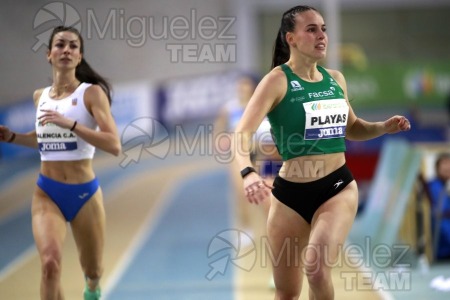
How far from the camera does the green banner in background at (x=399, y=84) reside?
73.9 ft

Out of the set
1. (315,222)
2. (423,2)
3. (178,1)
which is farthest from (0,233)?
(423,2)

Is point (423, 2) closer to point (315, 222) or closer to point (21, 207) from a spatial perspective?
point (21, 207)

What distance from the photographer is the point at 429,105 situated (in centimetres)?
2516

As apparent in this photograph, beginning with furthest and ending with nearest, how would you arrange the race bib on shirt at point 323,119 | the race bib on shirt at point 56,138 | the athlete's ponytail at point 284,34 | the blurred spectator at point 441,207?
the blurred spectator at point 441,207 < the race bib on shirt at point 56,138 < the athlete's ponytail at point 284,34 < the race bib on shirt at point 323,119

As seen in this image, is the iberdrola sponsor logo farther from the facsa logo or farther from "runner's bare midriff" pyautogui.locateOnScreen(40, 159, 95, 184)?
"runner's bare midriff" pyautogui.locateOnScreen(40, 159, 95, 184)

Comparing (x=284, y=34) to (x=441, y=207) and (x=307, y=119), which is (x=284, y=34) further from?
(x=441, y=207)

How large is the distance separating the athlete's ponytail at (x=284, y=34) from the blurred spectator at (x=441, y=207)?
4408 millimetres

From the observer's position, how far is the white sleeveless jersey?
5.74m

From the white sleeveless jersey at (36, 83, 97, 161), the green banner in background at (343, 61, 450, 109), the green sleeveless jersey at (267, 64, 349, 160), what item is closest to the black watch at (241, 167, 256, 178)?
the green sleeveless jersey at (267, 64, 349, 160)

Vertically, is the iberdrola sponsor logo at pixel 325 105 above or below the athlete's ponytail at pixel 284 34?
below

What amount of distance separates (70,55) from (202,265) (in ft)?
15.2

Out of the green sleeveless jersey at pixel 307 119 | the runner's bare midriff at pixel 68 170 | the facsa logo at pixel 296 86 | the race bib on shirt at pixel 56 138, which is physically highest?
the facsa logo at pixel 296 86

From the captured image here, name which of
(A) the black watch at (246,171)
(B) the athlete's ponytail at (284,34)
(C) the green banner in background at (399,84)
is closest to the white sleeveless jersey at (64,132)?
(B) the athlete's ponytail at (284,34)

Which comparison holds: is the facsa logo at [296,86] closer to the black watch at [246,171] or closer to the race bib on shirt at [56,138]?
the black watch at [246,171]
